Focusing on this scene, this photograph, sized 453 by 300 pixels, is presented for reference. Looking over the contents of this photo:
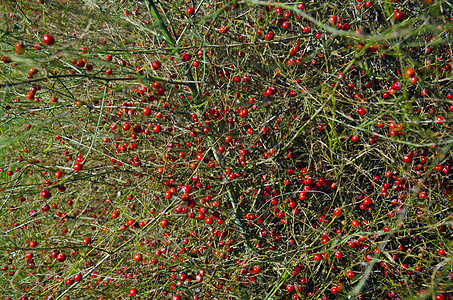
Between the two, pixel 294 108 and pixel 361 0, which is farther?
pixel 294 108

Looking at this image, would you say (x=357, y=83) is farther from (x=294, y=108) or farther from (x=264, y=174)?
(x=264, y=174)

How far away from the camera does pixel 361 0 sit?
1.58 meters

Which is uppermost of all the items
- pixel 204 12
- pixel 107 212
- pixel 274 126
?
pixel 204 12

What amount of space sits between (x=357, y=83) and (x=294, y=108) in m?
0.41

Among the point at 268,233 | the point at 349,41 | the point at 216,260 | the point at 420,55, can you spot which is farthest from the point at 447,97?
the point at 216,260

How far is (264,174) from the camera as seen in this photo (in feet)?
5.88

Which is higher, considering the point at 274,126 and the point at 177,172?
the point at 274,126

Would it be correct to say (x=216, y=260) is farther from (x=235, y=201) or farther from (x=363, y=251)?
(x=363, y=251)

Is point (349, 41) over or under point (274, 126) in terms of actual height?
over

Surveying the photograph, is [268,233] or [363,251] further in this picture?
[268,233]

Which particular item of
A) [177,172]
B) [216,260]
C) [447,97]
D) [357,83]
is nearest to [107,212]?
[177,172]

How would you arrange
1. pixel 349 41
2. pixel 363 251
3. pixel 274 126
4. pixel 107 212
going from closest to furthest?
1. pixel 349 41
2. pixel 363 251
3. pixel 274 126
4. pixel 107 212

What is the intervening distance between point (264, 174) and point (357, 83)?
0.79 meters

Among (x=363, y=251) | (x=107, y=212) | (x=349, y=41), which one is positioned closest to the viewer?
(x=349, y=41)
